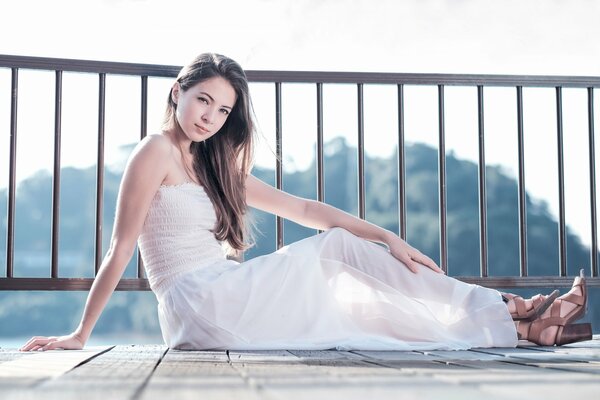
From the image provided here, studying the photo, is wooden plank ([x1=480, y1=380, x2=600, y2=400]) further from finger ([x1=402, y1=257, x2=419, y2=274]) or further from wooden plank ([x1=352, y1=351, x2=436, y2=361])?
finger ([x1=402, y1=257, x2=419, y2=274])

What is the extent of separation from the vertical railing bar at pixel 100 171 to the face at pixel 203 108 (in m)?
0.39

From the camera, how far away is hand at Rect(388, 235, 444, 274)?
2.17 meters

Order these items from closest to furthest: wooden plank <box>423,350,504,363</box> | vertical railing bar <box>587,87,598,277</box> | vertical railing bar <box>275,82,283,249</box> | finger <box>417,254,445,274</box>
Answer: wooden plank <box>423,350,504,363</box> → finger <box>417,254,445,274</box> → vertical railing bar <box>275,82,283,249</box> → vertical railing bar <box>587,87,598,277</box>

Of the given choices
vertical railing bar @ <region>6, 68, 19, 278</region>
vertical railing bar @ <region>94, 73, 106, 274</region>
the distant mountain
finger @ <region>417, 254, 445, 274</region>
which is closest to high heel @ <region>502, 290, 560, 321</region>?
finger @ <region>417, 254, 445, 274</region>

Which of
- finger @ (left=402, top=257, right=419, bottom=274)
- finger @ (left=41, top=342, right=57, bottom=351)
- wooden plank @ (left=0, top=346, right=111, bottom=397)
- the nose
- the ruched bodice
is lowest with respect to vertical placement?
finger @ (left=41, top=342, right=57, bottom=351)

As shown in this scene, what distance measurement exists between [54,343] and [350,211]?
11459 mm

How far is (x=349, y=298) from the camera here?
2.19 m

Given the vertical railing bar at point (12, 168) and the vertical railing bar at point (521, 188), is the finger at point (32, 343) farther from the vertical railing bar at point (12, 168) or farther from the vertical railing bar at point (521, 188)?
the vertical railing bar at point (521, 188)

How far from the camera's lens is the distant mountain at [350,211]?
8.40 m

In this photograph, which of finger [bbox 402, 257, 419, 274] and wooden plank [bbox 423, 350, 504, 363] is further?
finger [bbox 402, 257, 419, 274]

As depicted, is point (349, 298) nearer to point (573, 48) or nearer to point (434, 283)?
point (434, 283)

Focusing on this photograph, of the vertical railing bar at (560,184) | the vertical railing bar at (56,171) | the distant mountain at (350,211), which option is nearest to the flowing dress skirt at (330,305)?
the vertical railing bar at (56,171)

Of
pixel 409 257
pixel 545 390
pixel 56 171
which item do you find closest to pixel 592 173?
pixel 409 257

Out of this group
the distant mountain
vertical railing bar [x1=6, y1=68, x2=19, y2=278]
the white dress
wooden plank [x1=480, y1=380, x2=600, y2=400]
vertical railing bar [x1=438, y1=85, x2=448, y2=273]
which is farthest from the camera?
the distant mountain
